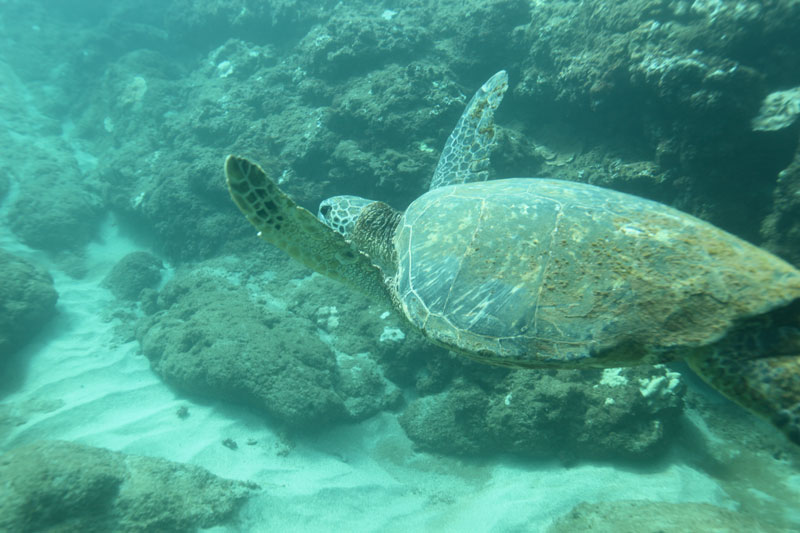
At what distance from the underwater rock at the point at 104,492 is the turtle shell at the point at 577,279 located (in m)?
2.72

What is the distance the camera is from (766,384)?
1.71m

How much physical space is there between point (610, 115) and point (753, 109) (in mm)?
1703

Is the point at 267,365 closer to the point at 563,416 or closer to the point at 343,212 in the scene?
the point at 343,212

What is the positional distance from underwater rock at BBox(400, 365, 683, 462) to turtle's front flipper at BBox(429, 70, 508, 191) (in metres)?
2.48

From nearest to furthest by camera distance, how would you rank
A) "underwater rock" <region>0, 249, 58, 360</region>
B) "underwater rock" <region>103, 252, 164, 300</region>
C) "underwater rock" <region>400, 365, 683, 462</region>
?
"underwater rock" <region>400, 365, 683, 462</region>
"underwater rock" <region>0, 249, 58, 360</region>
"underwater rock" <region>103, 252, 164, 300</region>

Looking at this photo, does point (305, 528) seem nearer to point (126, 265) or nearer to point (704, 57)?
point (704, 57)

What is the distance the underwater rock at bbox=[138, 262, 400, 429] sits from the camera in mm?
4312

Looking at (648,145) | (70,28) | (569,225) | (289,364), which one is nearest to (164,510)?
(289,364)

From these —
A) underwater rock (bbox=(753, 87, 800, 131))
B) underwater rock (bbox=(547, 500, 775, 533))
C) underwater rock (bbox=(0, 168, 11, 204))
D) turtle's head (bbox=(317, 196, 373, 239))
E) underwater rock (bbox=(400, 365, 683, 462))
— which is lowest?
underwater rock (bbox=(547, 500, 775, 533))

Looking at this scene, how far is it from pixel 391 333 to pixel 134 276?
6.39m

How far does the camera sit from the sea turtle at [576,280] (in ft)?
5.73

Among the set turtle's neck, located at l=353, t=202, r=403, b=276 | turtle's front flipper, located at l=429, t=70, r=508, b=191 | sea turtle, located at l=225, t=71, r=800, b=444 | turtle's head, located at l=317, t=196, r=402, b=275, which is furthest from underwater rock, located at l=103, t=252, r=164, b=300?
turtle's front flipper, located at l=429, t=70, r=508, b=191

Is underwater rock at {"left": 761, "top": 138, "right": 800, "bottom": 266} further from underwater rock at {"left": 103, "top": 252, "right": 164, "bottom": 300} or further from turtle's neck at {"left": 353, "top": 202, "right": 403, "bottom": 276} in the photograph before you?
underwater rock at {"left": 103, "top": 252, "right": 164, "bottom": 300}

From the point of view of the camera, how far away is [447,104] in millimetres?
6043
